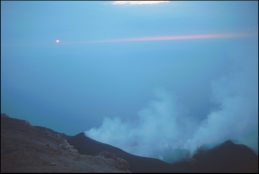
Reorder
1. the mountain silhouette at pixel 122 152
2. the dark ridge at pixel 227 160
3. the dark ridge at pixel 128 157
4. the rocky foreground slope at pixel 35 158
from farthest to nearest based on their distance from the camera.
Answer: the dark ridge at pixel 227 160, the dark ridge at pixel 128 157, the mountain silhouette at pixel 122 152, the rocky foreground slope at pixel 35 158

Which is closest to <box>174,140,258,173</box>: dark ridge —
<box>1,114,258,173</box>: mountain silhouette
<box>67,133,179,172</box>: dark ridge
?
<box>1,114,258,173</box>: mountain silhouette

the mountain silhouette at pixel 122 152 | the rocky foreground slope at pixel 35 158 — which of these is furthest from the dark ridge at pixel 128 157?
the rocky foreground slope at pixel 35 158

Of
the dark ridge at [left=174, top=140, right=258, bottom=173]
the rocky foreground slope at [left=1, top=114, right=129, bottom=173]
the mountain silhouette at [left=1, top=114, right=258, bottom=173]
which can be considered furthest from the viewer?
the dark ridge at [left=174, top=140, right=258, bottom=173]

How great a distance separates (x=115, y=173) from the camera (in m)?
10.2

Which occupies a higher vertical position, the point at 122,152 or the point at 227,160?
the point at 122,152

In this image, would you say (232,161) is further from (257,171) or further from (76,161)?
(76,161)

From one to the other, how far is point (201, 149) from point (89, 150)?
403 inches

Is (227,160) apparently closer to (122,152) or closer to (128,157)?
(128,157)

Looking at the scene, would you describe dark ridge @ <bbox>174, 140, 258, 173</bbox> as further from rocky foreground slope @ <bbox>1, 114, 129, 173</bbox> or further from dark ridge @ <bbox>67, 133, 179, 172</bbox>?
rocky foreground slope @ <bbox>1, 114, 129, 173</bbox>

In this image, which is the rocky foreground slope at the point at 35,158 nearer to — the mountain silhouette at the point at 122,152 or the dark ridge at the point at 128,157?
the mountain silhouette at the point at 122,152

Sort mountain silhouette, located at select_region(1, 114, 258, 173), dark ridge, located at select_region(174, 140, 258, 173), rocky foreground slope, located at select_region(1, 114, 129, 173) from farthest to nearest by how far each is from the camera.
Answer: dark ridge, located at select_region(174, 140, 258, 173) < mountain silhouette, located at select_region(1, 114, 258, 173) < rocky foreground slope, located at select_region(1, 114, 129, 173)

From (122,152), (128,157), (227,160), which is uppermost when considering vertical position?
(122,152)

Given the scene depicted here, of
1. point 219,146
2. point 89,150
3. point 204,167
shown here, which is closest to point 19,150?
point 89,150

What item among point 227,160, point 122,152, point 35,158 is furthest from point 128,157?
point 35,158
